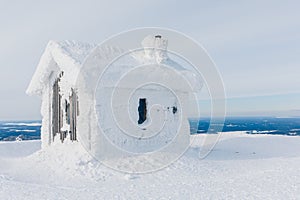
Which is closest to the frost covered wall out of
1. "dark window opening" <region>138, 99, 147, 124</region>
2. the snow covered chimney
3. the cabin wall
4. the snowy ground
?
the cabin wall

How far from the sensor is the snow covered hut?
1362 centimetres

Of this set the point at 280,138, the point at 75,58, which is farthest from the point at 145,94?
the point at 280,138

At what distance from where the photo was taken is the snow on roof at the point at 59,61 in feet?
44.6

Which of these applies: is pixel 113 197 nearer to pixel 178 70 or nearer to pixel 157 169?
pixel 157 169

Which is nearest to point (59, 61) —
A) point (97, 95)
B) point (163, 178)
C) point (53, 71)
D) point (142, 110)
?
point (53, 71)

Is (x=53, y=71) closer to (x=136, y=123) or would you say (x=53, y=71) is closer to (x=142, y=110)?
(x=142, y=110)

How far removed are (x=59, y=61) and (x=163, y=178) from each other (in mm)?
7464

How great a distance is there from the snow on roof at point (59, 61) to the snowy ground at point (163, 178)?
382cm

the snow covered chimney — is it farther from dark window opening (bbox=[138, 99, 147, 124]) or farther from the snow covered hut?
dark window opening (bbox=[138, 99, 147, 124])

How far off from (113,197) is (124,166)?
3674 millimetres

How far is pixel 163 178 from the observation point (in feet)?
38.9

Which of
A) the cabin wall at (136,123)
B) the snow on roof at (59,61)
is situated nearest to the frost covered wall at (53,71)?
the snow on roof at (59,61)

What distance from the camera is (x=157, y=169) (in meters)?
12.9

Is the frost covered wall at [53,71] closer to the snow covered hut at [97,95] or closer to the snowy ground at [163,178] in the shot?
the snow covered hut at [97,95]
